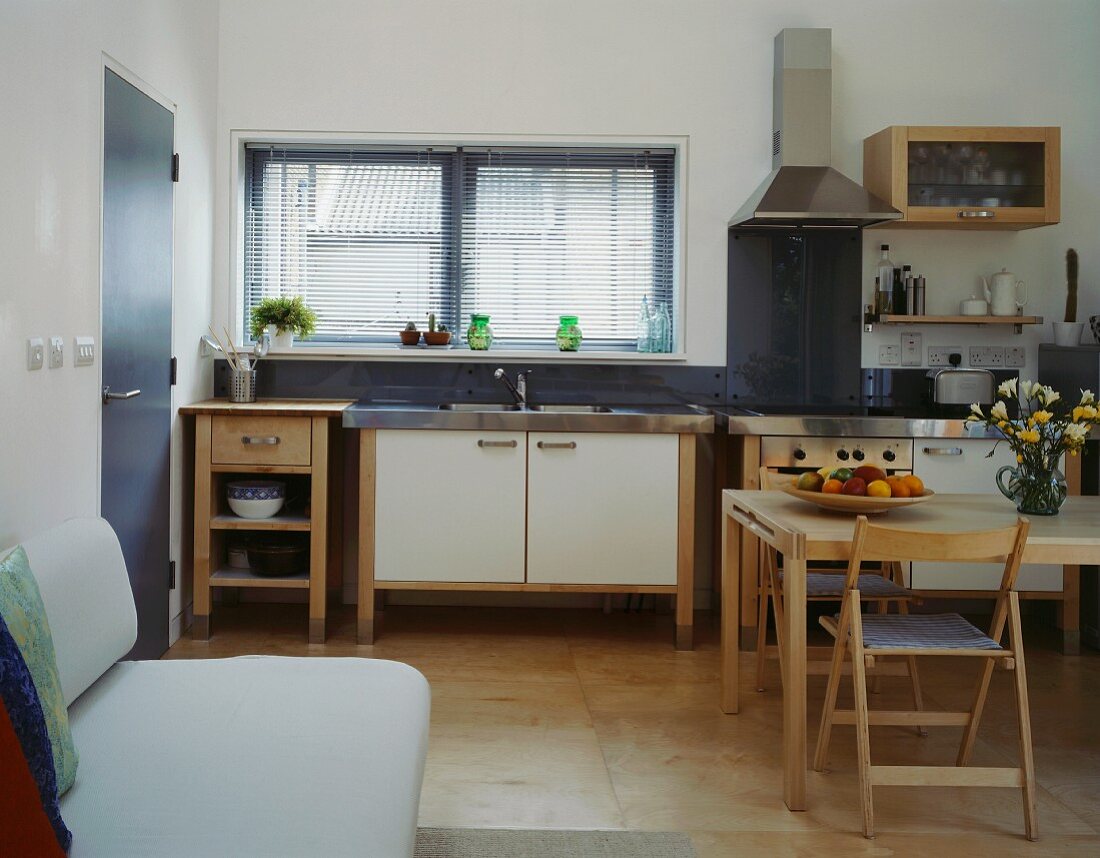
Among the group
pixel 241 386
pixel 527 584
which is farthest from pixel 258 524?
pixel 527 584

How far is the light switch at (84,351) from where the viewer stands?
306cm

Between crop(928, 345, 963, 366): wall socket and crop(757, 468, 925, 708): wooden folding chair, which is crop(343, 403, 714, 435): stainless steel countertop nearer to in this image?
Answer: crop(757, 468, 925, 708): wooden folding chair

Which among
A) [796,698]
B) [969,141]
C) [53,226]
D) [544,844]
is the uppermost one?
[969,141]

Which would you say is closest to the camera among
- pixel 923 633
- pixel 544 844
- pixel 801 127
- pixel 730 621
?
pixel 544 844

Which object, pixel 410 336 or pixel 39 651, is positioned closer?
pixel 39 651

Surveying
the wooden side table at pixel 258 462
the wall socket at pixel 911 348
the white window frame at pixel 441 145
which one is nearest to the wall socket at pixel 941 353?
the wall socket at pixel 911 348

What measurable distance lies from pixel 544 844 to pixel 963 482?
252 centimetres

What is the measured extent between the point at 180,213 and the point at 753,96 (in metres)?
2.48

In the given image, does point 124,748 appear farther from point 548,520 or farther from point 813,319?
point 813,319

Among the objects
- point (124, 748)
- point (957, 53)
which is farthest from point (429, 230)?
point (124, 748)

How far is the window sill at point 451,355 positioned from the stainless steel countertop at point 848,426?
2.24 feet

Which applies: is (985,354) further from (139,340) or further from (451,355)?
(139,340)

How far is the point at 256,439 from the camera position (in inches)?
163

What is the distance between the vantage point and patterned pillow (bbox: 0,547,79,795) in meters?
1.77
